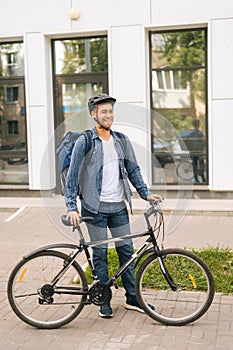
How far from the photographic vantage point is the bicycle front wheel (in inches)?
205

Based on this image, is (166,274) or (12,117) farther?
(12,117)

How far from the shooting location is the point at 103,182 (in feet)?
17.6

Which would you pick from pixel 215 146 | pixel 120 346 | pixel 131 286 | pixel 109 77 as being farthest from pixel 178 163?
pixel 120 346

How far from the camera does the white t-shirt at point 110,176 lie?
17.6 feet

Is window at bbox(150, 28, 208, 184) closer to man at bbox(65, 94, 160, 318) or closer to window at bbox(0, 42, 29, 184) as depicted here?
window at bbox(0, 42, 29, 184)

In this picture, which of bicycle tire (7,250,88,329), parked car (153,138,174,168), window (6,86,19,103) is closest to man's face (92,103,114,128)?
bicycle tire (7,250,88,329)

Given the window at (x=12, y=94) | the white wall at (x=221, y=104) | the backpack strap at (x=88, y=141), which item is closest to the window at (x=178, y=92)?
the white wall at (x=221, y=104)

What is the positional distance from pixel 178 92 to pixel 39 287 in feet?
24.5

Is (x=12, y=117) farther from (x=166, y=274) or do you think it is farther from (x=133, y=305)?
(x=166, y=274)

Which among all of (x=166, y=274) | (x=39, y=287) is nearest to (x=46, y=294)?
(x=39, y=287)

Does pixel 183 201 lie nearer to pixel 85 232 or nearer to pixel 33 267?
pixel 85 232

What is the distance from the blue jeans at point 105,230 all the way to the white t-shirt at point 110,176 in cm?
6

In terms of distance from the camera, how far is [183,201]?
639cm

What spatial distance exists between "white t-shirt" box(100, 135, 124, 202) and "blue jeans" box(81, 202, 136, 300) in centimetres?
6
